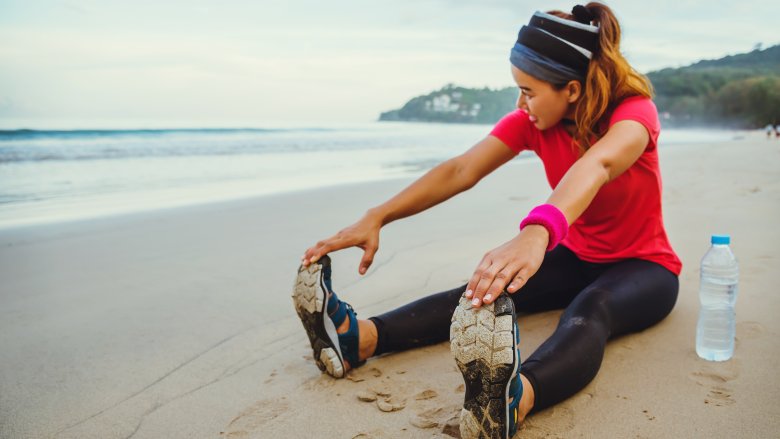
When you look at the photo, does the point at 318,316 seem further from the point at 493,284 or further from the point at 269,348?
the point at 493,284

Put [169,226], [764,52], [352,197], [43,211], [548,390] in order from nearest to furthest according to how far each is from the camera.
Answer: [548,390] < [169,226] < [43,211] < [352,197] < [764,52]

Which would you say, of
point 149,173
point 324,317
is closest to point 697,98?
point 149,173

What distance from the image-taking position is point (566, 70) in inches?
80.0

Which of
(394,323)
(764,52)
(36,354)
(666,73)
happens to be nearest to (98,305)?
(36,354)

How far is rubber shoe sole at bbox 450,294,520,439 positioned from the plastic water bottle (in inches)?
44.7

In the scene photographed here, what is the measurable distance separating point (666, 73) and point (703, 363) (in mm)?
66405

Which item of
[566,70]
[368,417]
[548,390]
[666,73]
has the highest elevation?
[666,73]

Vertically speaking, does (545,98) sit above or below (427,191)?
above

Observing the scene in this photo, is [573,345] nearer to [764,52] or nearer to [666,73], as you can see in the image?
[666,73]

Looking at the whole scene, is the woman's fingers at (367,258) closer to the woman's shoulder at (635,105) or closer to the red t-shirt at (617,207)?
the red t-shirt at (617,207)

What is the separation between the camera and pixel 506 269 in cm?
142

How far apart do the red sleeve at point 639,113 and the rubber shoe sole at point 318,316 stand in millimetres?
1156

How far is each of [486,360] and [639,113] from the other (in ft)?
3.64

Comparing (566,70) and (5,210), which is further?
(5,210)
